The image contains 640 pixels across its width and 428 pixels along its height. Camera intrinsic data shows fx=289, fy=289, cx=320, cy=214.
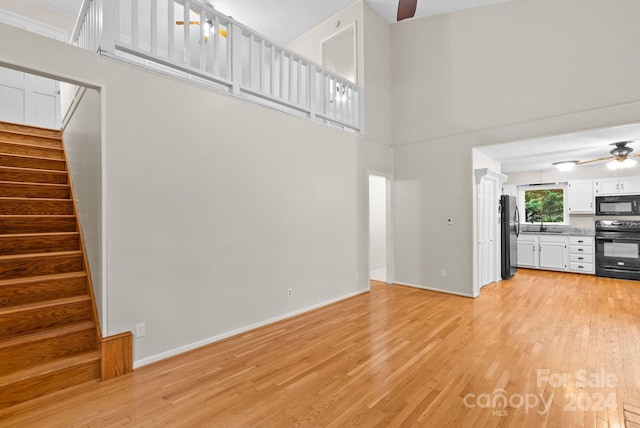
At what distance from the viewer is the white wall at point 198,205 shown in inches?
94.9

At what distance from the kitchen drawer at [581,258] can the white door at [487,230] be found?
88.2 inches

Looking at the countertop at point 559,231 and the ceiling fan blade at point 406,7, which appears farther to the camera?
the countertop at point 559,231

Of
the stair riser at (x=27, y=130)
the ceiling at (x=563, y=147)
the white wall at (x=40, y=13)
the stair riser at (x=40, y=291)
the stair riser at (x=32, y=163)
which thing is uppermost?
the white wall at (x=40, y=13)

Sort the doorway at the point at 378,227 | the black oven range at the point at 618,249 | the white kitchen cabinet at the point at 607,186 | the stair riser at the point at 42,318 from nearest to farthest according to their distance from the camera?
the stair riser at the point at 42,318 < the black oven range at the point at 618,249 < the white kitchen cabinet at the point at 607,186 < the doorway at the point at 378,227

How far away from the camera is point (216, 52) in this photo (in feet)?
10.2

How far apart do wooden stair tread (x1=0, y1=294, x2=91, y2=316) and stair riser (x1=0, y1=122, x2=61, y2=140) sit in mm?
2935

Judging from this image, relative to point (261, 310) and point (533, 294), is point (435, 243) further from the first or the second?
point (261, 310)

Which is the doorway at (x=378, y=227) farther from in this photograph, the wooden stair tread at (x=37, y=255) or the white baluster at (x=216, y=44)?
the wooden stair tread at (x=37, y=255)

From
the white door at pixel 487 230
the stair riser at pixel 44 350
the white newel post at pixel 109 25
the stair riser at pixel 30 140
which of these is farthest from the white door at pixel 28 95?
the white door at pixel 487 230

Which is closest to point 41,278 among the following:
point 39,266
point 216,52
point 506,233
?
point 39,266

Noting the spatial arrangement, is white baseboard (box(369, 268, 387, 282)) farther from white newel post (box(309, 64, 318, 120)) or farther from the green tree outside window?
the green tree outside window

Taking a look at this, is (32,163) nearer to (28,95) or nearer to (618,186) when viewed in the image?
(28,95)

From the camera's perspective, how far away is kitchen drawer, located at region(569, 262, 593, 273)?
615 centimetres

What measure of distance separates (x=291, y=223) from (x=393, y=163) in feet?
9.04
